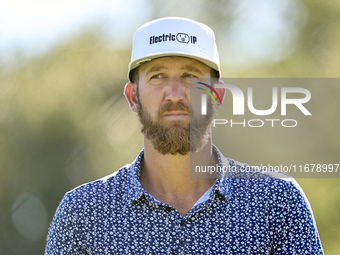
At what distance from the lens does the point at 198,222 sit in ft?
9.39

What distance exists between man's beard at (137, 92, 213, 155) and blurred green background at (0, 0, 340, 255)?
547cm

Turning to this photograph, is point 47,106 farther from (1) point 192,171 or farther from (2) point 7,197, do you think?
(1) point 192,171

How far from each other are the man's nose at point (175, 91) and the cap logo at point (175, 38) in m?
0.23

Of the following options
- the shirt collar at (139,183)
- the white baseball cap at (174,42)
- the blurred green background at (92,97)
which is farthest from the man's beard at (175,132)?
the blurred green background at (92,97)

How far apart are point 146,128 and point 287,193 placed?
774 mm

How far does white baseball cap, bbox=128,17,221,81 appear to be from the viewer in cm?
304

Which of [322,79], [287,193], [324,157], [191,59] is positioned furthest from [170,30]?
[322,79]

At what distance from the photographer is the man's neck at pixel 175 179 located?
3018mm

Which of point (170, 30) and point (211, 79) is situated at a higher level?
point (170, 30)

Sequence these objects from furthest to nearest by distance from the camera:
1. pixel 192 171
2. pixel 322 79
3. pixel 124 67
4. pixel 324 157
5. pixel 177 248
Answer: pixel 124 67 < pixel 322 79 < pixel 324 157 < pixel 192 171 < pixel 177 248

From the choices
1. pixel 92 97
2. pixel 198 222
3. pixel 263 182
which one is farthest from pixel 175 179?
pixel 92 97

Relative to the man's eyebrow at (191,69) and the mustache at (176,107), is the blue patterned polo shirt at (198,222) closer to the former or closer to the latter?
the mustache at (176,107)

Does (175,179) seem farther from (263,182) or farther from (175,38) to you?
(175,38)

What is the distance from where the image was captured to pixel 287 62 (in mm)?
9625
